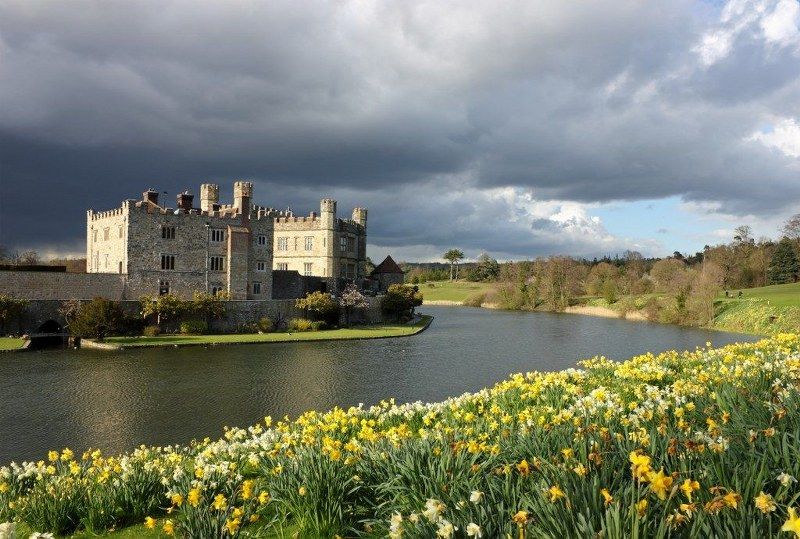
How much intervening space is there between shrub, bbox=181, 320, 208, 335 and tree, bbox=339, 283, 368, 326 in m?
14.0

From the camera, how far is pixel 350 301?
57.0 meters

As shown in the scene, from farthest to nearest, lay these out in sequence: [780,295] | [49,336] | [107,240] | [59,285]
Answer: [780,295] < [107,240] < [59,285] < [49,336]

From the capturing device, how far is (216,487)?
23.1 ft

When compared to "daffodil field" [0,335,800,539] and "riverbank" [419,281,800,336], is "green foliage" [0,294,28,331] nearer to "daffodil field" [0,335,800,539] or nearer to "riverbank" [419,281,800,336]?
"daffodil field" [0,335,800,539]

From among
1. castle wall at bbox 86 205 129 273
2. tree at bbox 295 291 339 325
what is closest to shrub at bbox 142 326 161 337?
castle wall at bbox 86 205 129 273

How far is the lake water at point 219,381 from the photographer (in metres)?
18.2

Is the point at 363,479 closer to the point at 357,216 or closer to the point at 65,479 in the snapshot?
the point at 65,479

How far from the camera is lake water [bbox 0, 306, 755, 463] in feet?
59.7

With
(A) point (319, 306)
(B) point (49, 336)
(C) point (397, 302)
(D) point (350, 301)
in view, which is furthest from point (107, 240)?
(C) point (397, 302)

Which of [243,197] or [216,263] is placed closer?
[216,263]

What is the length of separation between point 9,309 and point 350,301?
27.7 m

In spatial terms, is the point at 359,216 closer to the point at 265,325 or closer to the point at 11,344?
the point at 265,325

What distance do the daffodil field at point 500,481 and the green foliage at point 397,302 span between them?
2097 inches

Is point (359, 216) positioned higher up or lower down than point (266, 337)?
higher up
